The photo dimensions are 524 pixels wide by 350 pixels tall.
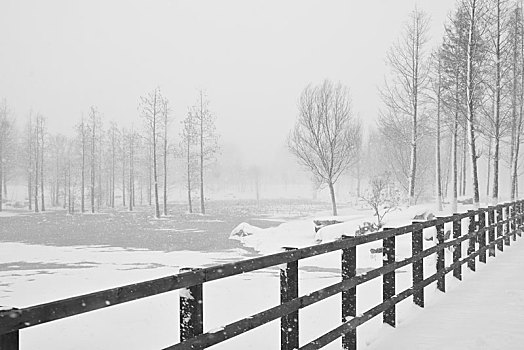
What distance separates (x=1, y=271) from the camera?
18547 mm

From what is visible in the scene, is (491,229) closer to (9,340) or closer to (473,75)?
(9,340)

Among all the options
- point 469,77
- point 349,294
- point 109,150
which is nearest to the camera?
point 349,294

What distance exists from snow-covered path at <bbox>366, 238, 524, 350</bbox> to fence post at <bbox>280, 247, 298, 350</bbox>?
6.10 feet

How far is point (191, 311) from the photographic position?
3387 millimetres

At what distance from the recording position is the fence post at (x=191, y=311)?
337cm

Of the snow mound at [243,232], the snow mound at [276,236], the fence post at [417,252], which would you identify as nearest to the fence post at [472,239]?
the fence post at [417,252]

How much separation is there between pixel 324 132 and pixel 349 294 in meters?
35.1

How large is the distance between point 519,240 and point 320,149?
2288cm

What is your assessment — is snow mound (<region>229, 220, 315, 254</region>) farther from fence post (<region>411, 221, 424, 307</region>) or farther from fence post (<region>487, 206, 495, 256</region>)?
fence post (<region>411, 221, 424, 307</region>)

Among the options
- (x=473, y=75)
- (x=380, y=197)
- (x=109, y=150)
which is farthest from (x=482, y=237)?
(x=109, y=150)

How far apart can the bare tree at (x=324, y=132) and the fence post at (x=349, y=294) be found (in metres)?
33.8

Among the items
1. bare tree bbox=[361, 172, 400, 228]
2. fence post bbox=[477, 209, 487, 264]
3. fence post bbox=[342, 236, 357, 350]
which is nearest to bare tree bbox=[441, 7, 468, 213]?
bare tree bbox=[361, 172, 400, 228]

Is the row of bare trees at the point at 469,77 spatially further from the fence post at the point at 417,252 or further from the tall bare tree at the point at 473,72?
the fence post at the point at 417,252

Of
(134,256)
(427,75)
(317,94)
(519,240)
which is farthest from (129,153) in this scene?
(519,240)
